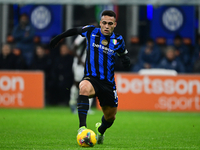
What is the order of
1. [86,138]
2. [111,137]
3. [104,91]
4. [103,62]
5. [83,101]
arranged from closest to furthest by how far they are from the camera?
[86,138] < [83,101] < [104,91] < [103,62] < [111,137]

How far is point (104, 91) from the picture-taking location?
19.1 feet

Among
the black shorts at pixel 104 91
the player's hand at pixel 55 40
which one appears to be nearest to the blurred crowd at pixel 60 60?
the player's hand at pixel 55 40

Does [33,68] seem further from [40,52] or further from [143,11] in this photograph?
[143,11]

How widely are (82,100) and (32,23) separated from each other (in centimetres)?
1156

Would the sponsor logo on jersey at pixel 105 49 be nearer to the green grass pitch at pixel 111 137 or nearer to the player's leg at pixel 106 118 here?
the player's leg at pixel 106 118

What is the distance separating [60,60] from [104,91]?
8.91 metres

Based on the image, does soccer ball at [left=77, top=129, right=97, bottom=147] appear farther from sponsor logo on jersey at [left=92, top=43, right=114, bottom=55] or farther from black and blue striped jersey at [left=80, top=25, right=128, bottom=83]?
sponsor logo on jersey at [left=92, top=43, right=114, bottom=55]

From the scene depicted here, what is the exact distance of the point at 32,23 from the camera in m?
16.6

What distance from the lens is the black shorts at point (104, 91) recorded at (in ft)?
19.0

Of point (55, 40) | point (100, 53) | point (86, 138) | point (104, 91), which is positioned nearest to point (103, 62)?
point (100, 53)

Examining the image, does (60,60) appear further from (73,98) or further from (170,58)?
(170,58)

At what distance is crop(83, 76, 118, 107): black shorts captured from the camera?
580 centimetres

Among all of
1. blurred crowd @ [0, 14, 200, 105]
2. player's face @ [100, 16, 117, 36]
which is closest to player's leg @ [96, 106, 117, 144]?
player's face @ [100, 16, 117, 36]

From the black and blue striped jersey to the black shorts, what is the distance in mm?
66
